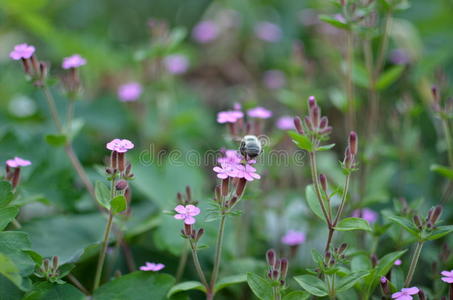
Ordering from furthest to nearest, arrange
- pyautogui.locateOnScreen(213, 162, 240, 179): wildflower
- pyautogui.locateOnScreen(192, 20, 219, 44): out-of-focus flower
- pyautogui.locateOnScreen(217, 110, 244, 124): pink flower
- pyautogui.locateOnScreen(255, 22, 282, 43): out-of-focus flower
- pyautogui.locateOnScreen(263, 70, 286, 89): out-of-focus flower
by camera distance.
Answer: pyautogui.locateOnScreen(192, 20, 219, 44): out-of-focus flower
pyautogui.locateOnScreen(255, 22, 282, 43): out-of-focus flower
pyautogui.locateOnScreen(263, 70, 286, 89): out-of-focus flower
pyautogui.locateOnScreen(217, 110, 244, 124): pink flower
pyautogui.locateOnScreen(213, 162, 240, 179): wildflower

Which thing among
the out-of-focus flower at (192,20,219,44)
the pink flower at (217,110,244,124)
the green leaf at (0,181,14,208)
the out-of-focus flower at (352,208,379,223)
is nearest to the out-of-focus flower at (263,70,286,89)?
the out-of-focus flower at (192,20,219,44)

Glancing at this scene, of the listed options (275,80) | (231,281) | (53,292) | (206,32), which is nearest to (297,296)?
(231,281)

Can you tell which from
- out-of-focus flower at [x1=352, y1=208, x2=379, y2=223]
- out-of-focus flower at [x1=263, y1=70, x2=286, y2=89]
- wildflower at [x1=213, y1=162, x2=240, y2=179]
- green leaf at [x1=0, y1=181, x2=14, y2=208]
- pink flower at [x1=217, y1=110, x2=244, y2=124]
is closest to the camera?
wildflower at [x1=213, y1=162, x2=240, y2=179]

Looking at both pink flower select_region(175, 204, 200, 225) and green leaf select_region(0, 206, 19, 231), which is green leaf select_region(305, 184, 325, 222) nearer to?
pink flower select_region(175, 204, 200, 225)

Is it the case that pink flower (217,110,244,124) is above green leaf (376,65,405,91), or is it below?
below

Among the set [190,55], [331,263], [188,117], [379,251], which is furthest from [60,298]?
[190,55]

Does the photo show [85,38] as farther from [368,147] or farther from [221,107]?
[368,147]
